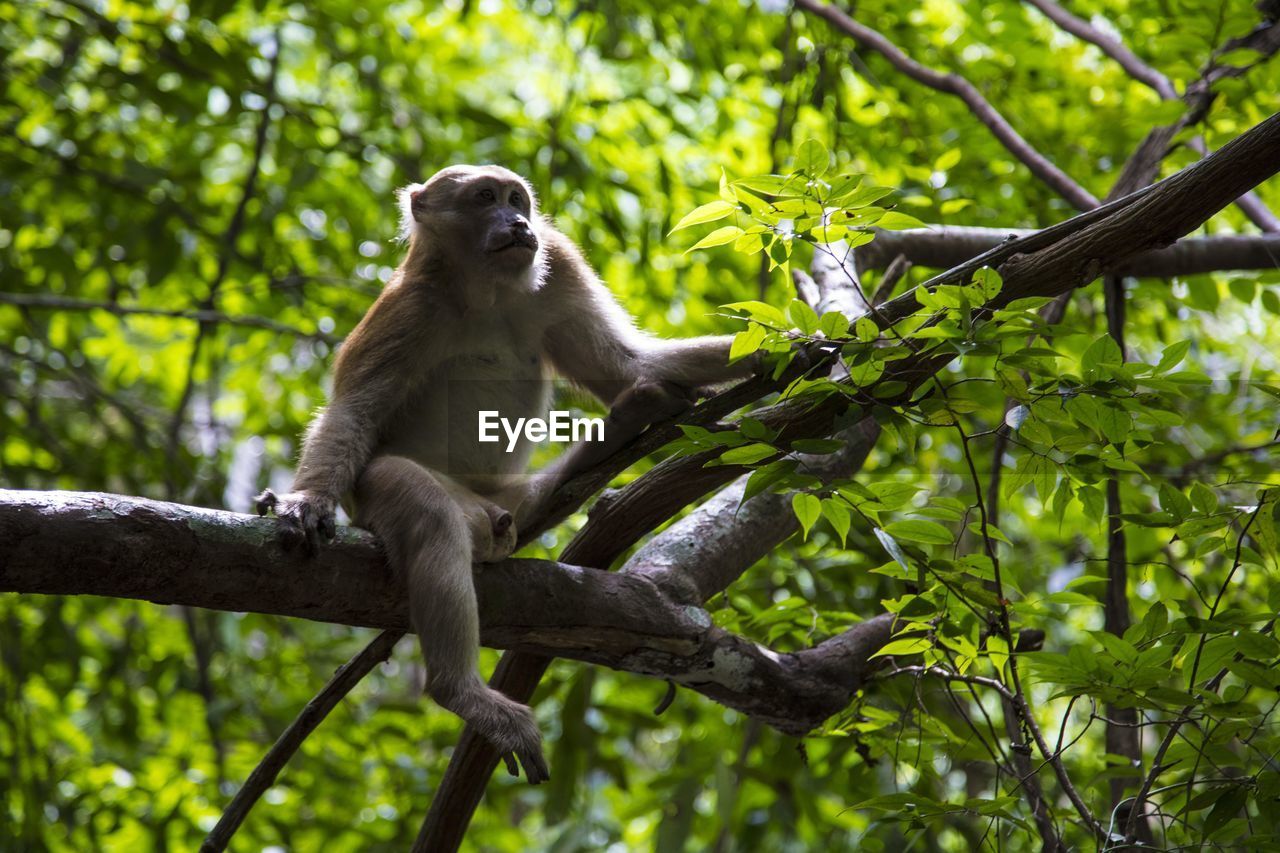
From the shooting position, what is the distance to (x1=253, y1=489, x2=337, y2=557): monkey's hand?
121 inches

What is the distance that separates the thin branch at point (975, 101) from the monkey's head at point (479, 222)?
2.05m

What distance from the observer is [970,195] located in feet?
19.0

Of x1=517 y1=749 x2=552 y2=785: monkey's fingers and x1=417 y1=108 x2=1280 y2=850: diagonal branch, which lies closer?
x1=417 y1=108 x2=1280 y2=850: diagonal branch

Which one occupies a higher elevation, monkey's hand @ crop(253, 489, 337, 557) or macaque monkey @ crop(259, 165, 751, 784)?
macaque monkey @ crop(259, 165, 751, 784)

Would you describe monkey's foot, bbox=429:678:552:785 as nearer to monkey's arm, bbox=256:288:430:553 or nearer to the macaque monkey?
the macaque monkey

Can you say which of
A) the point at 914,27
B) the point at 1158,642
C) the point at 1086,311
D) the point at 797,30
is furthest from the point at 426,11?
the point at 1158,642

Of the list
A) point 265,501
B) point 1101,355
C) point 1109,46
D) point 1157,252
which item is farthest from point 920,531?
point 1109,46

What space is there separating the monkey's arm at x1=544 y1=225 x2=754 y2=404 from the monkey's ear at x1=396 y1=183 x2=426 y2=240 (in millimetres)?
569

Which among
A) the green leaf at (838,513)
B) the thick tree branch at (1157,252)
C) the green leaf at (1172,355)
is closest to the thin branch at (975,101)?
the thick tree branch at (1157,252)

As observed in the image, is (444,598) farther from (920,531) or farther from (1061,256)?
(1061,256)

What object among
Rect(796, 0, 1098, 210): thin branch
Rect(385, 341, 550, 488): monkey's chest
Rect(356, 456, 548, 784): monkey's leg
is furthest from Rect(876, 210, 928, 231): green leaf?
Rect(796, 0, 1098, 210): thin branch

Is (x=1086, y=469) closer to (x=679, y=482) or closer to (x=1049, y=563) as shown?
(x=679, y=482)

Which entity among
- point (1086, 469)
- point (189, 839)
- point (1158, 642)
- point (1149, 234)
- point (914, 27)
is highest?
point (914, 27)

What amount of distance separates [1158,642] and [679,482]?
4.79 feet
